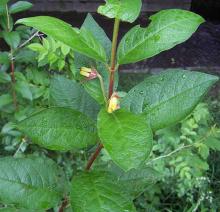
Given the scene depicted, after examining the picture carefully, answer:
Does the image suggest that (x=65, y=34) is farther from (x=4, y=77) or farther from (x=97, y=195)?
(x=4, y=77)

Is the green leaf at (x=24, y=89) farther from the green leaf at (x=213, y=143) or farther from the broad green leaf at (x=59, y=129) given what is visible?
the broad green leaf at (x=59, y=129)

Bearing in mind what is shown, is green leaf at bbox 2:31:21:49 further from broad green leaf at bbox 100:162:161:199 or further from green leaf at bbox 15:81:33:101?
broad green leaf at bbox 100:162:161:199

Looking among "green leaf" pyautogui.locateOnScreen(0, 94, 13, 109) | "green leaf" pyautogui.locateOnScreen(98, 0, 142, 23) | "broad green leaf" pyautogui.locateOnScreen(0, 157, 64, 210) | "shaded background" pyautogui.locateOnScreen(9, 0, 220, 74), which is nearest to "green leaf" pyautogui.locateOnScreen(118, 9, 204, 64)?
"green leaf" pyautogui.locateOnScreen(98, 0, 142, 23)

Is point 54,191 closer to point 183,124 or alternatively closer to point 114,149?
point 114,149

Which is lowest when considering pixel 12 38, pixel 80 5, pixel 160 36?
pixel 80 5

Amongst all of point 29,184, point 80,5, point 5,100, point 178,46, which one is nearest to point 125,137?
point 29,184

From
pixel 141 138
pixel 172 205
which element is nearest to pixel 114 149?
pixel 141 138
